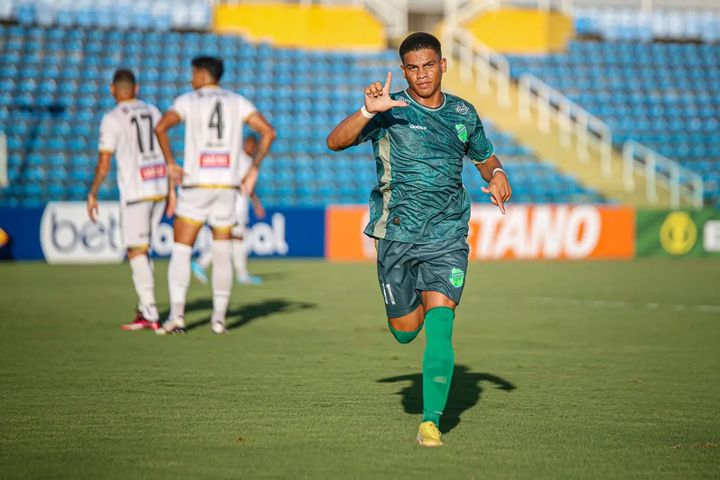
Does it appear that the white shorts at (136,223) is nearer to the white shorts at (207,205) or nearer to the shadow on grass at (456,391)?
the white shorts at (207,205)

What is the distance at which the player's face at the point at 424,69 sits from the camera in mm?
5633

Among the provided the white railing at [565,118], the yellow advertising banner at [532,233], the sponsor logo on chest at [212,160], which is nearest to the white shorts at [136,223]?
the sponsor logo on chest at [212,160]

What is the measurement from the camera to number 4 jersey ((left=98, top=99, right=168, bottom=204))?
1038 centimetres

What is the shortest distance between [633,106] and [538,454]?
27.8 meters

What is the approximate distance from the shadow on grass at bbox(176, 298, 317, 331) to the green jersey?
5184 millimetres

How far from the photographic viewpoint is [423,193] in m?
5.86

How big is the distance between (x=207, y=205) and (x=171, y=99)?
1934cm

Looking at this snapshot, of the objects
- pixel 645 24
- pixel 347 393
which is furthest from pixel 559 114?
pixel 347 393

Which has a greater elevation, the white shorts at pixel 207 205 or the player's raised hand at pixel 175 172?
the player's raised hand at pixel 175 172

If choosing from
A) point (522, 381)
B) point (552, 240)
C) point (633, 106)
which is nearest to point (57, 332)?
point (522, 381)

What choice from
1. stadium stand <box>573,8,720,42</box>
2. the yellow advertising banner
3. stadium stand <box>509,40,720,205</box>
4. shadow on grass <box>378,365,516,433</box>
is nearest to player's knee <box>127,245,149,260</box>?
shadow on grass <box>378,365,516,433</box>

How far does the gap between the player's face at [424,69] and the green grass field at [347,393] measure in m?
1.74

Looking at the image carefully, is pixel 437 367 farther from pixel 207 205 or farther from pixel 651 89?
pixel 651 89

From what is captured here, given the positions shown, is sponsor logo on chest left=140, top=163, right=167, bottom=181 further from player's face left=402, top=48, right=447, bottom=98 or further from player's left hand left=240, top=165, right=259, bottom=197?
player's face left=402, top=48, right=447, bottom=98
